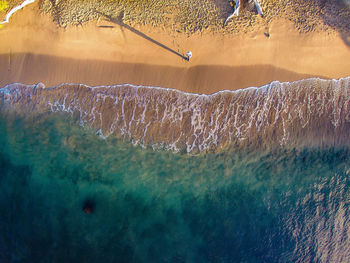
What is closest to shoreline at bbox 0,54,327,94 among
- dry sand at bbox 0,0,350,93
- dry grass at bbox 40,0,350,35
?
dry sand at bbox 0,0,350,93

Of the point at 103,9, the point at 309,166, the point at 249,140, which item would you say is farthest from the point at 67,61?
the point at 309,166

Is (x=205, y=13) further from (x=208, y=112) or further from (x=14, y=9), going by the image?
(x=14, y=9)

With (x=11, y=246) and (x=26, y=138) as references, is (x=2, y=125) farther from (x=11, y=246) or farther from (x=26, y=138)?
(x=11, y=246)

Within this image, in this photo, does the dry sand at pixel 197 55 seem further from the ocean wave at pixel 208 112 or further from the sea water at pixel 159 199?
the sea water at pixel 159 199

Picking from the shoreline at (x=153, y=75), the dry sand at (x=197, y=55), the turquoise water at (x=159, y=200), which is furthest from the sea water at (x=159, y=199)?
the dry sand at (x=197, y=55)

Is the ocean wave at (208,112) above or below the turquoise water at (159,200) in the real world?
above

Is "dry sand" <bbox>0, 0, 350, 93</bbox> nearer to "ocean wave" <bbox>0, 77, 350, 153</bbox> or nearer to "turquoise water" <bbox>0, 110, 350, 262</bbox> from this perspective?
"ocean wave" <bbox>0, 77, 350, 153</bbox>

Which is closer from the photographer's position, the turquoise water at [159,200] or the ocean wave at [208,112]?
the ocean wave at [208,112]
